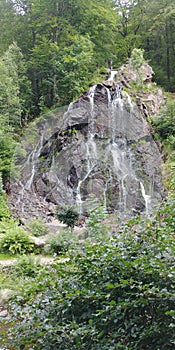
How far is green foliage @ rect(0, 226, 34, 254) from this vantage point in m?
7.73

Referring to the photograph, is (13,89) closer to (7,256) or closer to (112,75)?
(112,75)

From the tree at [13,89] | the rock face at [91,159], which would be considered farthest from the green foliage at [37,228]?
the tree at [13,89]

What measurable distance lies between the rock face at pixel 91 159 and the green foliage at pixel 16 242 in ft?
9.68

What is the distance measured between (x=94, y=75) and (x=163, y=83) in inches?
246

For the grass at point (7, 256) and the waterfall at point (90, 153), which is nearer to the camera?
the grass at point (7, 256)

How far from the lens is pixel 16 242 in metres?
7.75

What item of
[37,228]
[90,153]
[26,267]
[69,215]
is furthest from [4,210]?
[26,267]

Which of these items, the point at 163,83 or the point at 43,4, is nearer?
the point at 43,4

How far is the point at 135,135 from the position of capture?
13648 mm

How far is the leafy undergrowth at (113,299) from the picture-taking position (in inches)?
81.4

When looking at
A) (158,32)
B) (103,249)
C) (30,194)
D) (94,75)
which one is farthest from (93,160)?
(158,32)

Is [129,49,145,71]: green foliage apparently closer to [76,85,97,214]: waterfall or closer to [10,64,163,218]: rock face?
[10,64,163,218]: rock face

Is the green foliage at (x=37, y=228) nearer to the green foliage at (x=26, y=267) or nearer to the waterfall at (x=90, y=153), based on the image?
the waterfall at (x=90, y=153)

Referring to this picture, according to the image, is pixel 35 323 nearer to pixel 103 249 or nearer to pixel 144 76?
pixel 103 249
